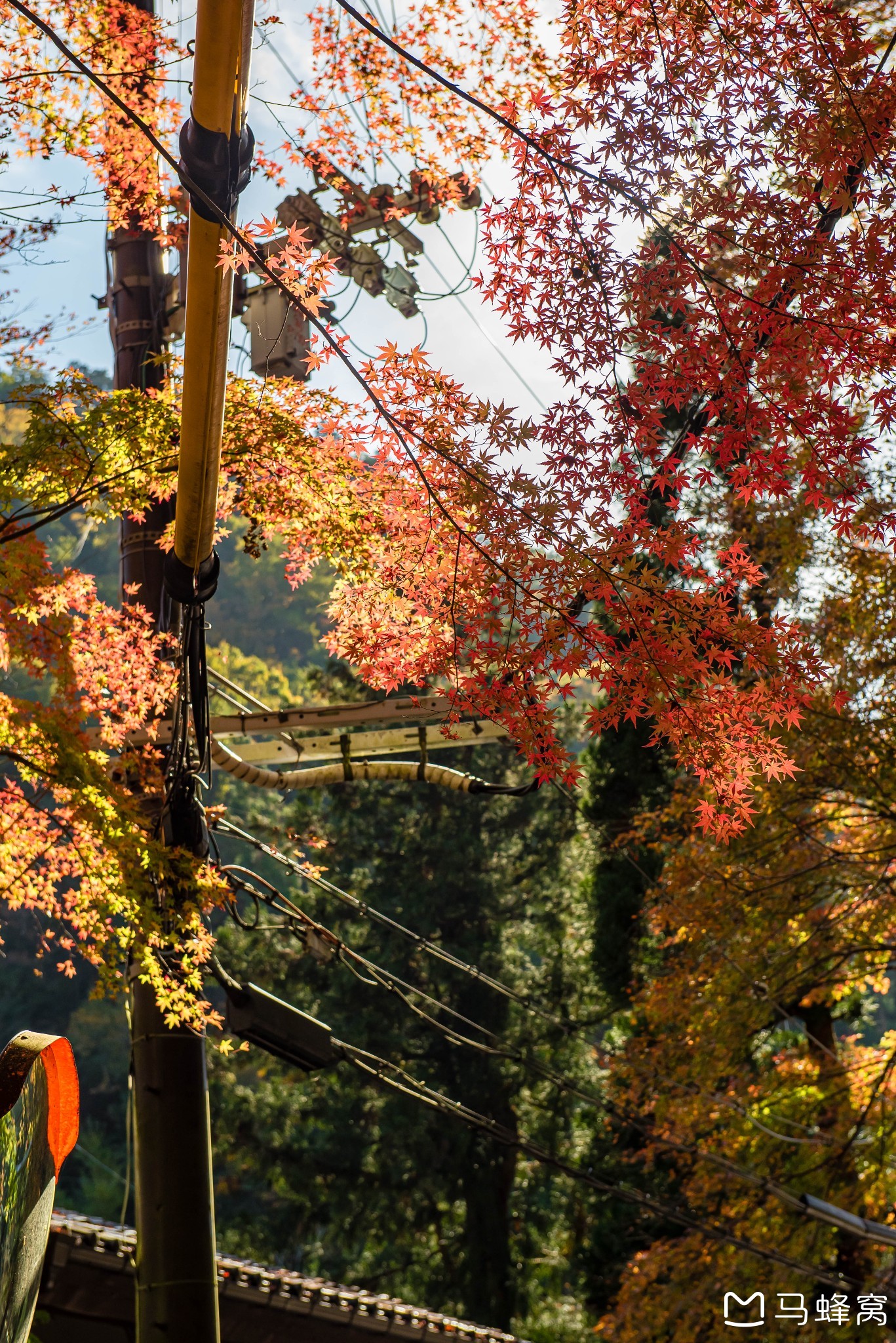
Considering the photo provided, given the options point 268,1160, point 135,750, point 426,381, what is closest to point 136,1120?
point 135,750

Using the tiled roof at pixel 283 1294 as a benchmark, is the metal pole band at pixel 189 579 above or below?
above

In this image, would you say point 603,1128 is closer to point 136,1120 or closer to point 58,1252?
point 58,1252

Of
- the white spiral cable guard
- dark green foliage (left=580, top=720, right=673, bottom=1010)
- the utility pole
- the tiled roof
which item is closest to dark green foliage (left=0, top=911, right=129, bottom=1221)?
the tiled roof

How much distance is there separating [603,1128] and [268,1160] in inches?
236

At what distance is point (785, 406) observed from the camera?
346 cm

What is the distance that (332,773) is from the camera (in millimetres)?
6203

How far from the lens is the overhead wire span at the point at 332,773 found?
603 cm

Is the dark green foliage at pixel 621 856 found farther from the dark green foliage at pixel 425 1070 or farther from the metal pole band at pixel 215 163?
the metal pole band at pixel 215 163

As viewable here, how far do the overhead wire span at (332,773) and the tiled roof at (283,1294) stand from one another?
700 cm

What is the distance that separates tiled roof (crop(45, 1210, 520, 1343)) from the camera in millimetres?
10523

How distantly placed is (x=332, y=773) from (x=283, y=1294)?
8.01m

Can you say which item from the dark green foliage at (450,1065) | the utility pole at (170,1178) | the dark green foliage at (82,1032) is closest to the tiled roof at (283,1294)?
the dark green foliage at (450,1065)

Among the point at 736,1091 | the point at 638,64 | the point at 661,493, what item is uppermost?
the point at 638,64

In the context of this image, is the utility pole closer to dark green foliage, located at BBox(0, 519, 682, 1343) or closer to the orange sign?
the orange sign
